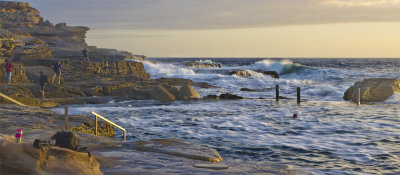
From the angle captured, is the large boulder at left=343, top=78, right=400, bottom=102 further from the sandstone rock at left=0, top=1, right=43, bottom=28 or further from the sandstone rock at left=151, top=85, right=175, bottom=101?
the sandstone rock at left=0, top=1, right=43, bottom=28

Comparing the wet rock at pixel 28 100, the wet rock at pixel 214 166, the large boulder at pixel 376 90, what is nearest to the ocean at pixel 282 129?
the large boulder at pixel 376 90

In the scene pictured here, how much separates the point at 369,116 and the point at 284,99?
33.1ft

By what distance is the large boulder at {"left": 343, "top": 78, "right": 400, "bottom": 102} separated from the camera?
2673cm

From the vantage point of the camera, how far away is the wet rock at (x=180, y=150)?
9.77 meters

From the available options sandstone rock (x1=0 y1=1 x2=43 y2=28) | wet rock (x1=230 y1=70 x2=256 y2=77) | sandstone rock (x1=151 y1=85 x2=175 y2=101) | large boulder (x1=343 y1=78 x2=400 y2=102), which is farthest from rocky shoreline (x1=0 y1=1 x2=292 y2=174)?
sandstone rock (x1=0 y1=1 x2=43 y2=28)

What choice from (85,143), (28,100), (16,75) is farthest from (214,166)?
(16,75)

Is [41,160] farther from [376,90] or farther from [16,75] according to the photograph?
[376,90]

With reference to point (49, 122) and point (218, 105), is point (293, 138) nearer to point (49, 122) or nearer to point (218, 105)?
point (49, 122)

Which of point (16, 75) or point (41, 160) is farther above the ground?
point (16, 75)

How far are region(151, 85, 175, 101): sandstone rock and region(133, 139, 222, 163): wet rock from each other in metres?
15.9

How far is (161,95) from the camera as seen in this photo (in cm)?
2733

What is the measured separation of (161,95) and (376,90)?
546 inches

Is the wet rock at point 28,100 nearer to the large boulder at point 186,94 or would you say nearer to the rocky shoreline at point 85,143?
the rocky shoreline at point 85,143

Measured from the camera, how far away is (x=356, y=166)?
10438mm
